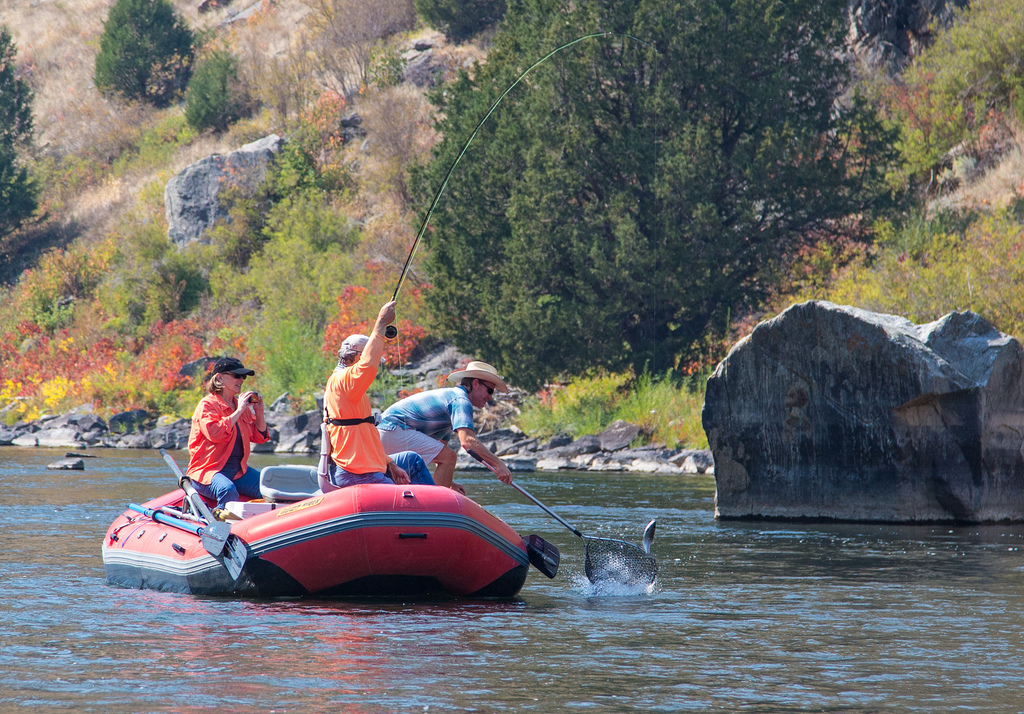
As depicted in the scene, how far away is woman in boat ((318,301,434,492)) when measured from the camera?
8.09m

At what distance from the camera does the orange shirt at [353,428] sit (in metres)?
8.02

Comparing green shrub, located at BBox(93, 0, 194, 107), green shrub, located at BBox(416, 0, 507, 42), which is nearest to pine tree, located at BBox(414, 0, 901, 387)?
green shrub, located at BBox(416, 0, 507, 42)

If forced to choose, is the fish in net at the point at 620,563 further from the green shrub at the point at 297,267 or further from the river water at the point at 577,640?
the green shrub at the point at 297,267

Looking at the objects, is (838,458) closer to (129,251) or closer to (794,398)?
(794,398)

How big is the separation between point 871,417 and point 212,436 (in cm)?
689

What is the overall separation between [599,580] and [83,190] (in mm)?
43065

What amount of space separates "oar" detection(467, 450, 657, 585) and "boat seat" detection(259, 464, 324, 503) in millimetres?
1216

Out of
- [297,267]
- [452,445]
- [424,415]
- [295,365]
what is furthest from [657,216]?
[424,415]

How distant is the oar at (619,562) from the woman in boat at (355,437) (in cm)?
73

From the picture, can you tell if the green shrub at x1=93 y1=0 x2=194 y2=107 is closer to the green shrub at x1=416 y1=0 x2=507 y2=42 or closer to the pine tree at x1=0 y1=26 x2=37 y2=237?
the pine tree at x1=0 y1=26 x2=37 y2=237

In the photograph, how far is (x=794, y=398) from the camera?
1319 cm

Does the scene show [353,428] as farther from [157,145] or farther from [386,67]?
[157,145]

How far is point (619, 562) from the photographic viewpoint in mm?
9117

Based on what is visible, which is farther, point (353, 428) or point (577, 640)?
point (353, 428)
